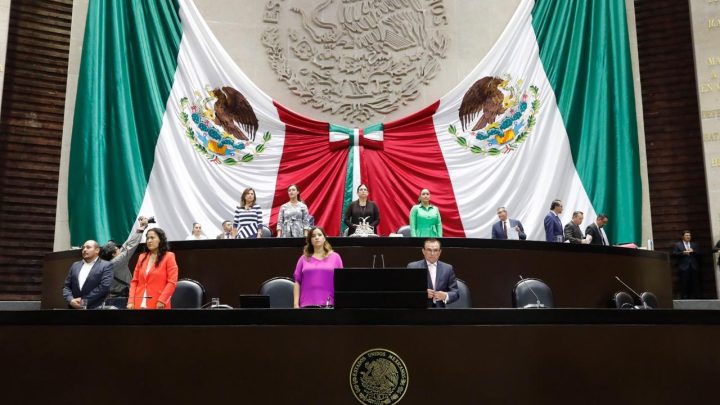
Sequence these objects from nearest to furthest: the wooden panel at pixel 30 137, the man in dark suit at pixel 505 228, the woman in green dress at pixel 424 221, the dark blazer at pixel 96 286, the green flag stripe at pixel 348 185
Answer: the dark blazer at pixel 96 286 < the woman in green dress at pixel 424 221 < the man in dark suit at pixel 505 228 < the wooden panel at pixel 30 137 < the green flag stripe at pixel 348 185

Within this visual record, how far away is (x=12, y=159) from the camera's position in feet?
32.5

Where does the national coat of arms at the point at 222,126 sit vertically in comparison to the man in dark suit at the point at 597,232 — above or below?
above

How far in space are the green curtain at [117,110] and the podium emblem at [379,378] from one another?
265 inches

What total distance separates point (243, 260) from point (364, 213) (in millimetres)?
1976

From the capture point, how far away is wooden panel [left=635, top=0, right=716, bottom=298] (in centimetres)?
1054

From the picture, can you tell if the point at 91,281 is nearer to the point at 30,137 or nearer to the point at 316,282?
the point at 316,282

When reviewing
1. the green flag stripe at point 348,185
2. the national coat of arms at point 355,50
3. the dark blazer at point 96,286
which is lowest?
the dark blazer at point 96,286

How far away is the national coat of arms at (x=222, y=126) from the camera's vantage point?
10.4 meters

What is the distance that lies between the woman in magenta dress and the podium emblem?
1.51 meters

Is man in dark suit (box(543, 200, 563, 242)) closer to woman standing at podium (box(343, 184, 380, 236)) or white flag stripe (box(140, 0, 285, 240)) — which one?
woman standing at podium (box(343, 184, 380, 236))

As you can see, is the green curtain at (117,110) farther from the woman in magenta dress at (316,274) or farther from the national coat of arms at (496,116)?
the woman in magenta dress at (316,274)

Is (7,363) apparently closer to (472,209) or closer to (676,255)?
(472,209)

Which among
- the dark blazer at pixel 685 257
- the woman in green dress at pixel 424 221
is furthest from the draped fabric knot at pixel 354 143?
the dark blazer at pixel 685 257

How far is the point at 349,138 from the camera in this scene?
10680 millimetres
